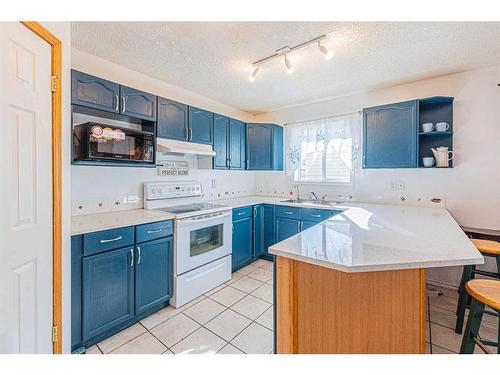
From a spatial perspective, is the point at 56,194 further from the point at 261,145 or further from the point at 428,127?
the point at 428,127

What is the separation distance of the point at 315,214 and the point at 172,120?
2078 millimetres

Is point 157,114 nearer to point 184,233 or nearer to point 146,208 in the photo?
point 146,208

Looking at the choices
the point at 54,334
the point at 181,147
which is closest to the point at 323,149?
the point at 181,147

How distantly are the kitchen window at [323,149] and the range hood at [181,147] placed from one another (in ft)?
4.89

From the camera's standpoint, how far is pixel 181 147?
101 inches

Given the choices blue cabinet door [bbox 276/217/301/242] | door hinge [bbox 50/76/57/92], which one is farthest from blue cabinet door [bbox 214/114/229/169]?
door hinge [bbox 50/76/57/92]

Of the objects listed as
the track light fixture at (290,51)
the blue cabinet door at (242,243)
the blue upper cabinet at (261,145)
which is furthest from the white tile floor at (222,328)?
the track light fixture at (290,51)

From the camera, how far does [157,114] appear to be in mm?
2383

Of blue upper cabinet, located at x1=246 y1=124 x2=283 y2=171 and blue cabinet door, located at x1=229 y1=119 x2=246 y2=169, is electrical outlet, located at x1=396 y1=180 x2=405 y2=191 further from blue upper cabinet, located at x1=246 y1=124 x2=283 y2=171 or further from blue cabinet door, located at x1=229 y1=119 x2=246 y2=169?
blue cabinet door, located at x1=229 y1=119 x2=246 y2=169

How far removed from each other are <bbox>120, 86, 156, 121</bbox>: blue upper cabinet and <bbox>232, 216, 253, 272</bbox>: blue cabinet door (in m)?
1.61

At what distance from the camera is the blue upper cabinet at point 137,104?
211 cm

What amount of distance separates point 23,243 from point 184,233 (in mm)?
1265

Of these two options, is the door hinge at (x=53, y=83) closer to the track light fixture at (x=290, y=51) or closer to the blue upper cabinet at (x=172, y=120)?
the blue upper cabinet at (x=172, y=120)

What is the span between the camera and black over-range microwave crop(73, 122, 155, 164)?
188cm
